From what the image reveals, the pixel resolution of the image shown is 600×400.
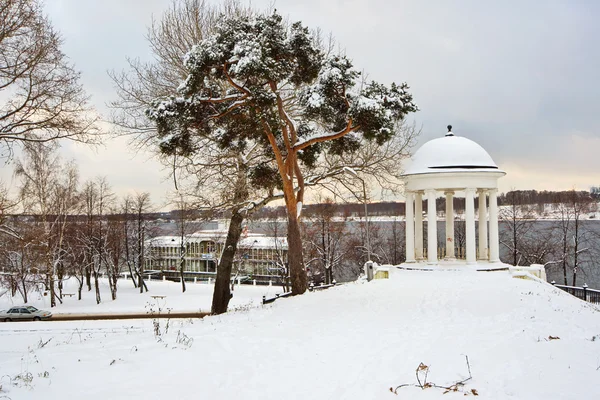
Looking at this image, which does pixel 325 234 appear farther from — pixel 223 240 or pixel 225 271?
pixel 225 271

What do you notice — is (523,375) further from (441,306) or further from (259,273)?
(259,273)

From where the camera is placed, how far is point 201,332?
342 inches

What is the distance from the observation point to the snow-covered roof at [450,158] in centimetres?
1956

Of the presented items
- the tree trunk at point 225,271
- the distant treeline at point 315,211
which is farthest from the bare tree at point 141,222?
the tree trunk at point 225,271

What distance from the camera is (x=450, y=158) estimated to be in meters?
19.8

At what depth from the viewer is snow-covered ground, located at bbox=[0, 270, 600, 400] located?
5.30 metres

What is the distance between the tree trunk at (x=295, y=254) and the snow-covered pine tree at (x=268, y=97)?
0.12 ft

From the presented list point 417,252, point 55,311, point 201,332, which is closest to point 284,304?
point 201,332

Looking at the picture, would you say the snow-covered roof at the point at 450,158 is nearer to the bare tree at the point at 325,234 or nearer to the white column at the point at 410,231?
the white column at the point at 410,231

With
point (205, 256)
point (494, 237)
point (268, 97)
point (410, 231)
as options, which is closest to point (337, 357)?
point (268, 97)

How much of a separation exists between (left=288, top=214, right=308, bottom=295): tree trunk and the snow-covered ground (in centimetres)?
401

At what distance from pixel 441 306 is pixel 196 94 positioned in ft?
31.9

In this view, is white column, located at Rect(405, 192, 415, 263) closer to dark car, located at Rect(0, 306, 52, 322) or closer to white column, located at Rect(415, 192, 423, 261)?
white column, located at Rect(415, 192, 423, 261)

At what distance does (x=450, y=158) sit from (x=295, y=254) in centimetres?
955
